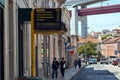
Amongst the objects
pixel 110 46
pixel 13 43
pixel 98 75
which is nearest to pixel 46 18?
pixel 13 43

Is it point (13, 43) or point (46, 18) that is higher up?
point (46, 18)

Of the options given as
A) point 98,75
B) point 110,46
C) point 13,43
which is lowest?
point 98,75

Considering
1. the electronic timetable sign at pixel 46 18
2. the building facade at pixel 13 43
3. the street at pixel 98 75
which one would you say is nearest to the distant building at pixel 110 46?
the street at pixel 98 75

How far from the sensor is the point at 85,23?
16662 cm

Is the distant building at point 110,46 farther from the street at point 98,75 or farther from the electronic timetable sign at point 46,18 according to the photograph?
the electronic timetable sign at point 46,18

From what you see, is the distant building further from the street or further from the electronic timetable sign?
the electronic timetable sign

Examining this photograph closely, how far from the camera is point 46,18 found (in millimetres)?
16703

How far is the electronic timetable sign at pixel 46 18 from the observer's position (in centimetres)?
1642

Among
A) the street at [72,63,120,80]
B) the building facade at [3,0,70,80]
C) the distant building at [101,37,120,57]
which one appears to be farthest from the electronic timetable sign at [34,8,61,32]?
the distant building at [101,37,120,57]

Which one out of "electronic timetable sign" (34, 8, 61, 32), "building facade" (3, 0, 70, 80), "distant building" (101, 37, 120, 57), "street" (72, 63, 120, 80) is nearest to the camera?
"building facade" (3, 0, 70, 80)

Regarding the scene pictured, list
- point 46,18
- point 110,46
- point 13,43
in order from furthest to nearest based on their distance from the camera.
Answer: point 110,46
point 13,43
point 46,18

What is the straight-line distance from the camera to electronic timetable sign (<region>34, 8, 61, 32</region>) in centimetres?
1642

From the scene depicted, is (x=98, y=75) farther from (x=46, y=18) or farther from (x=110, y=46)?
(x=110, y=46)

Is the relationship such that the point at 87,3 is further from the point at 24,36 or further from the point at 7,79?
the point at 7,79
